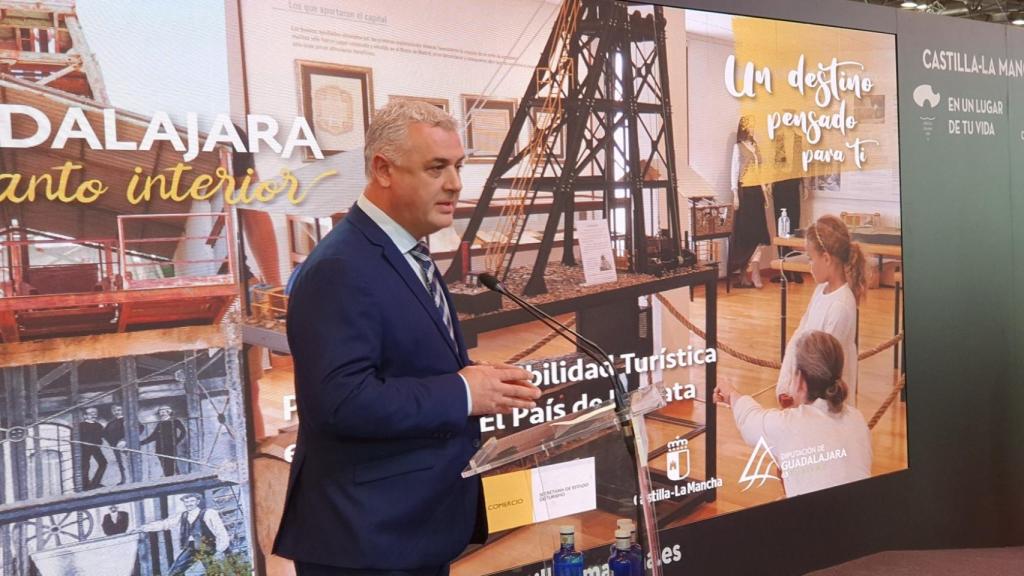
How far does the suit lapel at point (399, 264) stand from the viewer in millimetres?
1622

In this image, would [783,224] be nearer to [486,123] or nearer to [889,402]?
[889,402]

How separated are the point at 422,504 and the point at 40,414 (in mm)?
1409

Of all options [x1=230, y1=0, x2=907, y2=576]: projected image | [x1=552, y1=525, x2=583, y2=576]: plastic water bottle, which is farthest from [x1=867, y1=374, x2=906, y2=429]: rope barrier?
[x1=552, y1=525, x2=583, y2=576]: plastic water bottle

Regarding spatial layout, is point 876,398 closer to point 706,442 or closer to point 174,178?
point 706,442

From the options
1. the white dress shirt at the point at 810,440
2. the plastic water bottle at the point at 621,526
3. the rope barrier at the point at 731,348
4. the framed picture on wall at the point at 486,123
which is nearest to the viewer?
the plastic water bottle at the point at 621,526

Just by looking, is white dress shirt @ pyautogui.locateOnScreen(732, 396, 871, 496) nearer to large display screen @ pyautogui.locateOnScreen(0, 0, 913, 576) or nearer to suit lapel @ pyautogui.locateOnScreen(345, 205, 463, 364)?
large display screen @ pyautogui.locateOnScreen(0, 0, 913, 576)

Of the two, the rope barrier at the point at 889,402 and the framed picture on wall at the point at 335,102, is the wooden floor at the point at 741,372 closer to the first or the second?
the rope barrier at the point at 889,402

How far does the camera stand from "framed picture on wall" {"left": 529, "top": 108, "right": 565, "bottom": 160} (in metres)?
3.40

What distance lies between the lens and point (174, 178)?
105 inches

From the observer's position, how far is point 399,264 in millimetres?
1630

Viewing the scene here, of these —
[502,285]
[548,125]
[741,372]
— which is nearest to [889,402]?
[741,372]

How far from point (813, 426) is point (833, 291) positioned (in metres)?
0.62

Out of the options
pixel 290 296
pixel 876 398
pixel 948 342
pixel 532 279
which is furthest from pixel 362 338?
pixel 948 342

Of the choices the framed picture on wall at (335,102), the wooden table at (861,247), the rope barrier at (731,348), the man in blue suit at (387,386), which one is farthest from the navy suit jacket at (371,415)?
the wooden table at (861,247)
